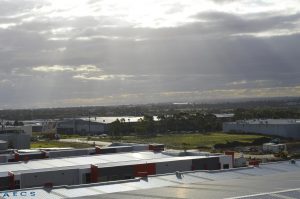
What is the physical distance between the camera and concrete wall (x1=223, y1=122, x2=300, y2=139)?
94412 millimetres

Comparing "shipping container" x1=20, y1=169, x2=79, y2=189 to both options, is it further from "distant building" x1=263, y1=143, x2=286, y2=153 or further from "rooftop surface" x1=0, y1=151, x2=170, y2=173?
"distant building" x1=263, y1=143, x2=286, y2=153

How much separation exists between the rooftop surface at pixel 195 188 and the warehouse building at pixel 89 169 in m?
2.04

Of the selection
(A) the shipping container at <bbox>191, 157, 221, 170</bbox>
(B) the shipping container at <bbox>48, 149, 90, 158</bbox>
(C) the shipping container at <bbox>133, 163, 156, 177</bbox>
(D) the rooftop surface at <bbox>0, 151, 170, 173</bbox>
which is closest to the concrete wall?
(D) the rooftop surface at <bbox>0, 151, 170, 173</bbox>

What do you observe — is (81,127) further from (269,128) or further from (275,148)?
(275,148)

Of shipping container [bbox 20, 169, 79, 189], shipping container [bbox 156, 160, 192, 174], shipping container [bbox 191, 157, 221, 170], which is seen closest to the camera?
shipping container [bbox 20, 169, 79, 189]

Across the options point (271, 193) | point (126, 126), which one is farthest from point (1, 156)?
point (126, 126)

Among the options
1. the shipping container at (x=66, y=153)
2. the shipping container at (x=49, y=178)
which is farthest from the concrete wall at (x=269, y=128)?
the shipping container at (x=49, y=178)

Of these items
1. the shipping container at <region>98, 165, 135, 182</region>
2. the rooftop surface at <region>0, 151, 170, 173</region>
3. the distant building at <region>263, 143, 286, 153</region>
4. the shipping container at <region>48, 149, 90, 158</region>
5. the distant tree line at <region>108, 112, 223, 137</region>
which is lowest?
the distant building at <region>263, 143, 286, 153</region>

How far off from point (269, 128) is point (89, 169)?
76198mm

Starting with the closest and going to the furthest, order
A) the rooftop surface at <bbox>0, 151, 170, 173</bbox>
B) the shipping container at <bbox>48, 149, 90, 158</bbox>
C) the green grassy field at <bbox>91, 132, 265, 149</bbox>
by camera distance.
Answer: the rooftop surface at <bbox>0, 151, 170, 173</bbox>
the shipping container at <bbox>48, 149, 90, 158</bbox>
the green grassy field at <bbox>91, 132, 265, 149</bbox>

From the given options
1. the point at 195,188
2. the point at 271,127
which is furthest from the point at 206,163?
the point at 271,127

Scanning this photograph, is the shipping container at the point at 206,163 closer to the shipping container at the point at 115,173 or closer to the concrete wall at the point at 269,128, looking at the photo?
the shipping container at the point at 115,173

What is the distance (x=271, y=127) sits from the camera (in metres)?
98.4

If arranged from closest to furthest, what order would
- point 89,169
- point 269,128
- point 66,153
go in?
point 89,169
point 66,153
point 269,128
